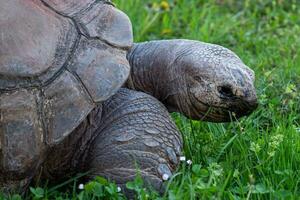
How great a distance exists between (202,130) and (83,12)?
43.5 inches

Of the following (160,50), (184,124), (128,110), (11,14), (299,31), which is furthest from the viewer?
(299,31)

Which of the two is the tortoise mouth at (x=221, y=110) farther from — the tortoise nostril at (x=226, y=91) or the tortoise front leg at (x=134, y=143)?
the tortoise front leg at (x=134, y=143)

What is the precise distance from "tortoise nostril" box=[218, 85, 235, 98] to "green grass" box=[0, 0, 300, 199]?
250mm

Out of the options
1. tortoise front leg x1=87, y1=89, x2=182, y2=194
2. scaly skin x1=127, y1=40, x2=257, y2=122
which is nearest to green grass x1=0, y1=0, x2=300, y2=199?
tortoise front leg x1=87, y1=89, x2=182, y2=194

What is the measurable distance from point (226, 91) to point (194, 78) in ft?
0.56

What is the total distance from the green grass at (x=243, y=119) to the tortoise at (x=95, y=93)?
139 mm

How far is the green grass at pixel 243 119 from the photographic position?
339 centimetres

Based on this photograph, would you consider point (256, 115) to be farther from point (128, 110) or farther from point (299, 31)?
point (299, 31)

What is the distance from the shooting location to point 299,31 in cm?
622

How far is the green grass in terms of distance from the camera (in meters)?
3.39

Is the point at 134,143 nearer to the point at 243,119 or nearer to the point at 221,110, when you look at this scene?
the point at 221,110

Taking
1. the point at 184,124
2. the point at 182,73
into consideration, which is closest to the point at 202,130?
the point at 184,124

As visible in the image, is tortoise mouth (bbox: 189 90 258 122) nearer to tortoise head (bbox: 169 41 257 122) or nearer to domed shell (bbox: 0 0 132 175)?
tortoise head (bbox: 169 41 257 122)

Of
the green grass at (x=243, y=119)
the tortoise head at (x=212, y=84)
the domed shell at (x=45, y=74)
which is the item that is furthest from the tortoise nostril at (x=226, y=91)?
the domed shell at (x=45, y=74)
